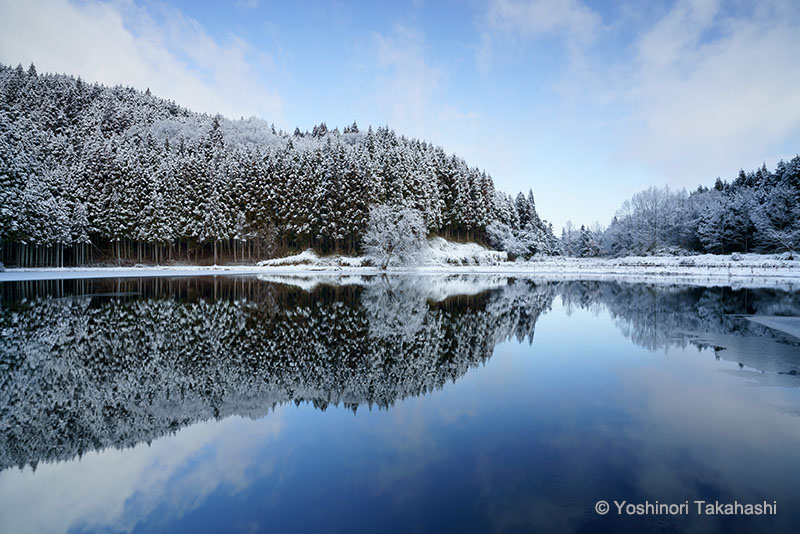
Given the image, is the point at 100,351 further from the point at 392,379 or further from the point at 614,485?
the point at 614,485

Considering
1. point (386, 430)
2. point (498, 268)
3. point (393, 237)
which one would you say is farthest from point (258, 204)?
point (386, 430)

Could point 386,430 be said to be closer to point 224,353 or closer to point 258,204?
point 224,353

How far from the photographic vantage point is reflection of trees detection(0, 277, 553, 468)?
20.2 feet

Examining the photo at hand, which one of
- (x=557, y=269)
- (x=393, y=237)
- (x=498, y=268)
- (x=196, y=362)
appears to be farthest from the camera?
(x=557, y=269)

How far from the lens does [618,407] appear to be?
689 centimetres

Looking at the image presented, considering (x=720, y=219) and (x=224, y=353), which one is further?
(x=720, y=219)

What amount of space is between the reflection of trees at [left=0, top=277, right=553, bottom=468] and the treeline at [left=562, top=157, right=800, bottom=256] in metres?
64.5

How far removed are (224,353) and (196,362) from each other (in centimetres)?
79

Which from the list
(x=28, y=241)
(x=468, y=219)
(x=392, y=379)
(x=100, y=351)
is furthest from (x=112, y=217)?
(x=392, y=379)

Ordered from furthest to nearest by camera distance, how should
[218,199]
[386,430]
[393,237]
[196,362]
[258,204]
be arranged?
[258,204] < [218,199] < [393,237] < [196,362] < [386,430]

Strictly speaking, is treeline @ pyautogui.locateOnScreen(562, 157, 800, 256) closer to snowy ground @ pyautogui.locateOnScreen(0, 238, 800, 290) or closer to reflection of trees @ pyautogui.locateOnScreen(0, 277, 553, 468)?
snowy ground @ pyautogui.locateOnScreen(0, 238, 800, 290)

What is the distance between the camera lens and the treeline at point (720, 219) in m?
58.2

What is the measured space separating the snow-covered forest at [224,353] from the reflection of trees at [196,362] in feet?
0.11

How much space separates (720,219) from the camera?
210ft
